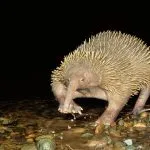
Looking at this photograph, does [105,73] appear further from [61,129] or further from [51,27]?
[51,27]

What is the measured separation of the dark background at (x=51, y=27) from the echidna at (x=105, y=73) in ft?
24.2

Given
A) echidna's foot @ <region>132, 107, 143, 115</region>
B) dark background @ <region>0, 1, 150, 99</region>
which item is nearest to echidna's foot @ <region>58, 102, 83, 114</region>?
echidna's foot @ <region>132, 107, 143, 115</region>

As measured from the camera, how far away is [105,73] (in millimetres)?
6402

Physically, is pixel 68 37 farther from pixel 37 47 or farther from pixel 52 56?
pixel 52 56

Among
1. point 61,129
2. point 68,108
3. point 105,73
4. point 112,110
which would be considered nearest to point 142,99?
point 112,110

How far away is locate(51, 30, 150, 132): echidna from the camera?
6180 mm

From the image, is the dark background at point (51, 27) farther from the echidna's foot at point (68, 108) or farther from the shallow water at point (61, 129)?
the echidna's foot at point (68, 108)

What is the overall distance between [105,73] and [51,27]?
16.6 meters

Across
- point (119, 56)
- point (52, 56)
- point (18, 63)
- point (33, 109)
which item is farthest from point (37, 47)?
point (119, 56)

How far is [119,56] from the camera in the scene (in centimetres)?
666

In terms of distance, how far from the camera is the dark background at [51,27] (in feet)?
55.0

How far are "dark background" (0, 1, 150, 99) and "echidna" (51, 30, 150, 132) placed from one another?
736 centimetres

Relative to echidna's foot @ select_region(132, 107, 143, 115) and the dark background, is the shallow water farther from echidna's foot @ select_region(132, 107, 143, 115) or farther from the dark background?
the dark background

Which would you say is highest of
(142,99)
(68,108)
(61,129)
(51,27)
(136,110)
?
(51,27)
